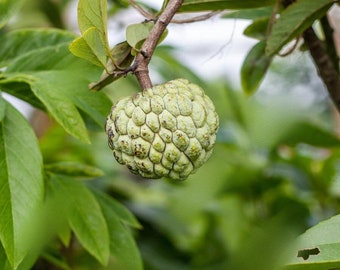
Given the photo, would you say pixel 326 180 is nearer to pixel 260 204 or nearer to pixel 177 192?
pixel 260 204

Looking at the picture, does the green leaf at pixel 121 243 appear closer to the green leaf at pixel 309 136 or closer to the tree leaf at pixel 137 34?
the tree leaf at pixel 137 34

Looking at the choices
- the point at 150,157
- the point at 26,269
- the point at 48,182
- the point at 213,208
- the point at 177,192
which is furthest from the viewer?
the point at 177,192

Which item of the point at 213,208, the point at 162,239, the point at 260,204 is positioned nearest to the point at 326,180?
the point at 260,204

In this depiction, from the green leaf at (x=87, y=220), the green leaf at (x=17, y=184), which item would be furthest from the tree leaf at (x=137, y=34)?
the green leaf at (x=87, y=220)

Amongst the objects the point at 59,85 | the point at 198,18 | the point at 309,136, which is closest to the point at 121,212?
the point at 59,85

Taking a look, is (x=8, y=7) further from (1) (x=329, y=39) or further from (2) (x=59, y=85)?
(1) (x=329, y=39)

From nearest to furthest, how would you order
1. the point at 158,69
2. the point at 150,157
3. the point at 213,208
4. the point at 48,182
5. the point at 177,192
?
the point at 150,157 → the point at 48,182 → the point at 158,69 → the point at 213,208 → the point at 177,192

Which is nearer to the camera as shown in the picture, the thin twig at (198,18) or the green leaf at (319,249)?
the green leaf at (319,249)
